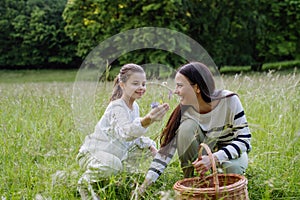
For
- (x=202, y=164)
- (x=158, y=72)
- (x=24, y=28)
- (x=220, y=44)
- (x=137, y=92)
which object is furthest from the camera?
(x=24, y=28)

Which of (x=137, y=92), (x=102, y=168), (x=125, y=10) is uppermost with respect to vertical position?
(x=125, y=10)

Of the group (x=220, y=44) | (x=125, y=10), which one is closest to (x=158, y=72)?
(x=125, y=10)

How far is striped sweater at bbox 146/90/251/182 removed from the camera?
273 centimetres

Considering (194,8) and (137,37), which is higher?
(194,8)

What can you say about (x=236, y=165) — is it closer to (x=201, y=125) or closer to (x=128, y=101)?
(x=201, y=125)

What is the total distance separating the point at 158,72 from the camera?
3385 mm

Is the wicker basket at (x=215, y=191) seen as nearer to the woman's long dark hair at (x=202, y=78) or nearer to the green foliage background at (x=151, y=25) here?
the woman's long dark hair at (x=202, y=78)

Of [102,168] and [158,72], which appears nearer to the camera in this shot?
[102,168]

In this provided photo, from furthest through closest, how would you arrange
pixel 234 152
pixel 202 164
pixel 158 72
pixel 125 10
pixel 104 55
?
pixel 125 10
pixel 158 72
pixel 104 55
pixel 234 152
pixel 202 164

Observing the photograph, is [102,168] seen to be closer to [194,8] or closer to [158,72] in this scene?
[158,72]

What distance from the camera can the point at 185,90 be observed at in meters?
2.78

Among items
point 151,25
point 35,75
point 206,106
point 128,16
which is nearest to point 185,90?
point 206,106

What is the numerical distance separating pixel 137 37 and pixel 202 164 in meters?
1.41

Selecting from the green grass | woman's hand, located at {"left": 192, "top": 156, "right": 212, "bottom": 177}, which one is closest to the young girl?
woman's hand, located at {"left": 192, "top": 156, "right": 212, "bottom": 177}
